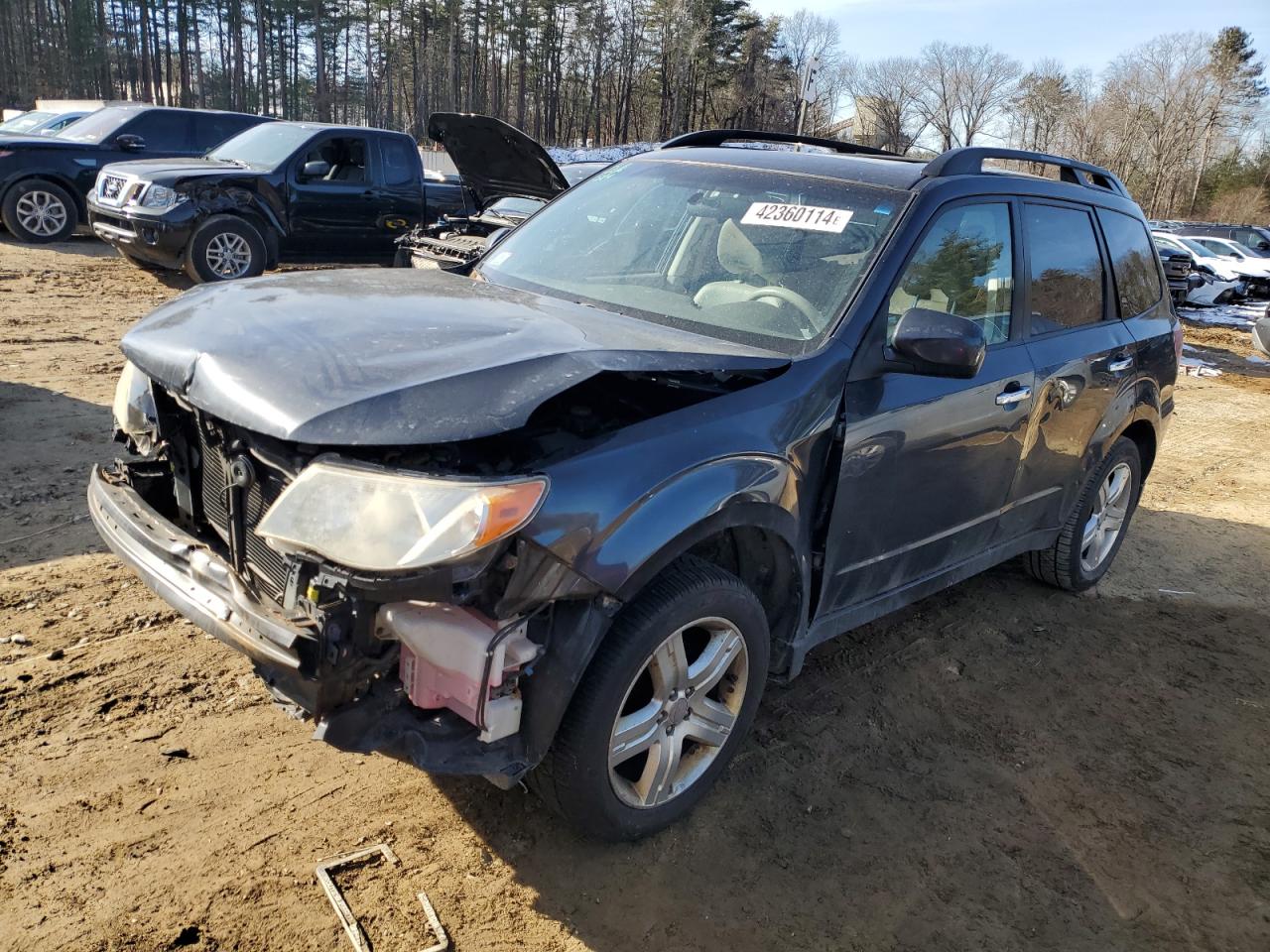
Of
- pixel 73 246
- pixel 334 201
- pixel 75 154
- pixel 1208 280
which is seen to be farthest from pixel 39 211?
pixel 1208 280

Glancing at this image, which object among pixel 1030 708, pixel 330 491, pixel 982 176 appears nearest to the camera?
pixel 330 491

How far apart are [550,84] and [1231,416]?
55566mm

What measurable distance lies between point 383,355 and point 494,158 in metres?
6.60

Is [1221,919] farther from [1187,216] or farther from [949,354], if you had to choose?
[1187,216]

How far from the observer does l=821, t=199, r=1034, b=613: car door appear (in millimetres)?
2969

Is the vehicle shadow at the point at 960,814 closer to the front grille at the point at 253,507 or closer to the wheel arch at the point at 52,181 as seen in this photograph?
the front grille at the point at 253,507

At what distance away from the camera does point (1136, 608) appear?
4.85 m

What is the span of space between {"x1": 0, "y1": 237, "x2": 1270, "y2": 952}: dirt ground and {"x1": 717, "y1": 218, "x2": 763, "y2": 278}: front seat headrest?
1.62 meters

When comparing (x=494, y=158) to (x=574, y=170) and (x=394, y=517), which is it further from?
(x=394, y=517)

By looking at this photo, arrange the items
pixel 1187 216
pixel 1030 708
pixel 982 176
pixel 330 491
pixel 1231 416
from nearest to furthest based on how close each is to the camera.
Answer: pixel 330 491, pixel 982 176, pixel 1030 708, pixel 1231 416, pixel 1187 216

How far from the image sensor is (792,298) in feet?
10.1

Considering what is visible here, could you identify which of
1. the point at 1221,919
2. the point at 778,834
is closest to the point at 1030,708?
the point at 1221,919

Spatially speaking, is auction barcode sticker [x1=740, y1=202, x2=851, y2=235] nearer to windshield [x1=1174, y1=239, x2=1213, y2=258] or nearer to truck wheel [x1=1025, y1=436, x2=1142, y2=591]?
truck wheel [x1=1025, y1=436, x2=1142, y2=591]

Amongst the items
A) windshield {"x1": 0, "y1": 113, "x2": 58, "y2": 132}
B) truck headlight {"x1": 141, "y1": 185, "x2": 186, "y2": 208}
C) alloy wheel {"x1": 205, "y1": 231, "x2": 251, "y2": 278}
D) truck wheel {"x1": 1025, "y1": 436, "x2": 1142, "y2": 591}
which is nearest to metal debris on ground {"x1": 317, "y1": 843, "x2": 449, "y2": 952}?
truck wheel {"x1": 1025, "y1": 436, "x2": 1142, "y2": 591}
